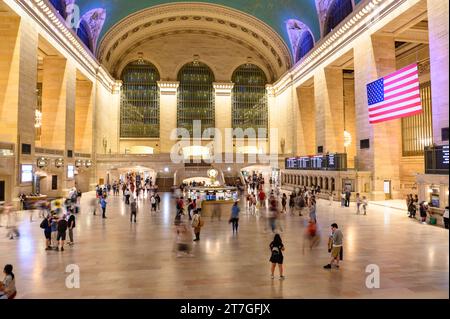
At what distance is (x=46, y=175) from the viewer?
21.6 metres

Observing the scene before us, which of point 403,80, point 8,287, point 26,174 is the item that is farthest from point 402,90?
point 26,174

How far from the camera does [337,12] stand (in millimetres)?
25391

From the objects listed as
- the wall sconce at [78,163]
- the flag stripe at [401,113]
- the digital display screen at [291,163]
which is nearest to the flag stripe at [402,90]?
the flag stripe at [401,113]

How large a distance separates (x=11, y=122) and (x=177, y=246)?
1430 cm

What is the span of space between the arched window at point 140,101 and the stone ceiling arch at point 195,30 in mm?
2073

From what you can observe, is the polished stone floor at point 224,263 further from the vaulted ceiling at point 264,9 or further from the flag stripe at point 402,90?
the vaulted ceiling at point 264,9

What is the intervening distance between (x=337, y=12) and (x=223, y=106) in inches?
752

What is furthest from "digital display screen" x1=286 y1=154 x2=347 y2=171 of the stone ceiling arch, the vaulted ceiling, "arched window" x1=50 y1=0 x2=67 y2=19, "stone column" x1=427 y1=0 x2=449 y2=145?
"arched window" x1=50 y1=0 x2=67 y2=19

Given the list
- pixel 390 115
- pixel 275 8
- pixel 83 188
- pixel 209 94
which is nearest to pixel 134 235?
pixel 390 115

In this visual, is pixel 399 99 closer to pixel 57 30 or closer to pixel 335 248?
pixel 335 248

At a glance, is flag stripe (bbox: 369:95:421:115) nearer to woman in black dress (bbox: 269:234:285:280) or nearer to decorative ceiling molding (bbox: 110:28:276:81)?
woman in black dress (bbox: 269:234:285:280)

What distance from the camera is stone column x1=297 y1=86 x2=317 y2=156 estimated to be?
3384 centimetres

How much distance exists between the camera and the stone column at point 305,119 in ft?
111

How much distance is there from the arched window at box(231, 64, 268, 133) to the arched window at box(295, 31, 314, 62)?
8.64 metres
